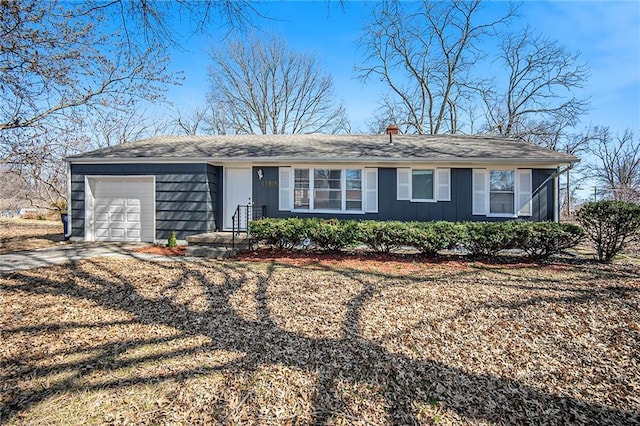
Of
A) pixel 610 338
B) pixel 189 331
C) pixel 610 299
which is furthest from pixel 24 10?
pixel 610 299

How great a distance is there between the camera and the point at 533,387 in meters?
2.74

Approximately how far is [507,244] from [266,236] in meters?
6.14

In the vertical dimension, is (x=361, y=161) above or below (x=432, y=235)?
above

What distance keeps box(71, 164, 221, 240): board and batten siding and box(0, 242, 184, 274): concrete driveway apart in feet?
3.30

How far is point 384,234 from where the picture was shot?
7809 mm

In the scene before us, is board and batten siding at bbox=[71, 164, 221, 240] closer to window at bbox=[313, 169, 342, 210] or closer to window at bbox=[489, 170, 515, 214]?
window at bbox=[313, 169, 342, 210]

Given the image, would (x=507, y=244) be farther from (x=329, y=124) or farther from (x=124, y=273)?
(x=329, y=124)

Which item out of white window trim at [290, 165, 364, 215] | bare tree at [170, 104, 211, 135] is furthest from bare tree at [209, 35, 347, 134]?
white window trim at [290, 165, 364, 215]

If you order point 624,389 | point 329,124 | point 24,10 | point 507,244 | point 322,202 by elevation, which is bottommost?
point 624,389

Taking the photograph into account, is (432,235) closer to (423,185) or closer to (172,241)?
(423,185)

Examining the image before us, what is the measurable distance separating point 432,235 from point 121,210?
9.65m

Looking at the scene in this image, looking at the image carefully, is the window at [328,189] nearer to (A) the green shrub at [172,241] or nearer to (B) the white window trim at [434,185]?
(B) the white window trim at [434,185]

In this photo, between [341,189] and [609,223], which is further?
[341,189]

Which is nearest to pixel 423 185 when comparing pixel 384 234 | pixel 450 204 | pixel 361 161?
pixel 450 204
